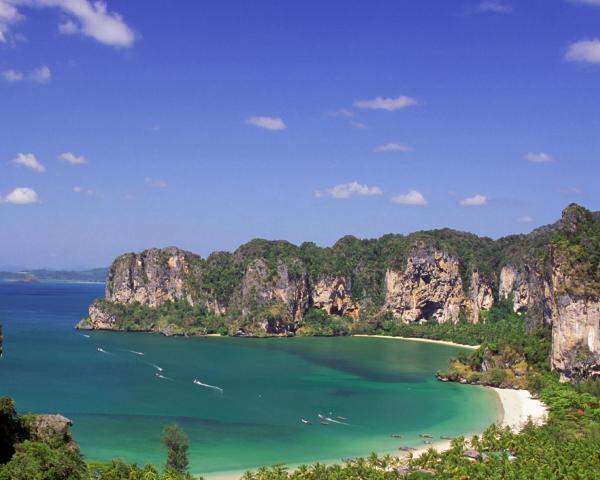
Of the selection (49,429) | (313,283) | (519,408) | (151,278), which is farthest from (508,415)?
(151,278)

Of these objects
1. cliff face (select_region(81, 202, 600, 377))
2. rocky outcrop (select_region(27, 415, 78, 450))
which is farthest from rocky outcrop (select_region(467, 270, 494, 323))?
rocky outcrop (select_region(27, 415, 78, 450))

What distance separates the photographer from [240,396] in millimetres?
62219

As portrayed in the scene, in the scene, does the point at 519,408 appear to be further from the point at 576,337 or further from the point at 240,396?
the point at 240,396

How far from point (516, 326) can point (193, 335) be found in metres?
56.2

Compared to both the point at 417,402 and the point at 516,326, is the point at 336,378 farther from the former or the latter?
the point at 516,326

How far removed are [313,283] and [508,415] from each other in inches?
3133

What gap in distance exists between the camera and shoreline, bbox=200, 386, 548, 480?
130 ft

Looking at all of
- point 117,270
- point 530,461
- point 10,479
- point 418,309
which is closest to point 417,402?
point 530,461

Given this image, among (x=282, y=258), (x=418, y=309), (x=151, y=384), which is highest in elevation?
(x=282, y=258)

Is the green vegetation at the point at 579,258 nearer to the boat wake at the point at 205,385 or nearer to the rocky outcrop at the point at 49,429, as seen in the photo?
the boat wake at the point at 205,385

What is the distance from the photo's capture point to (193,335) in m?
118

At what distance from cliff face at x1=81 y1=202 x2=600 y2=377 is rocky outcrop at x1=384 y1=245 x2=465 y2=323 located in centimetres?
19

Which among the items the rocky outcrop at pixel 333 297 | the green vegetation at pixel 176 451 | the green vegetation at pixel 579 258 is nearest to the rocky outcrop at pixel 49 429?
the green vegetation at pixel 176 451

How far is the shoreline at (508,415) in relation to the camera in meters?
39.6
